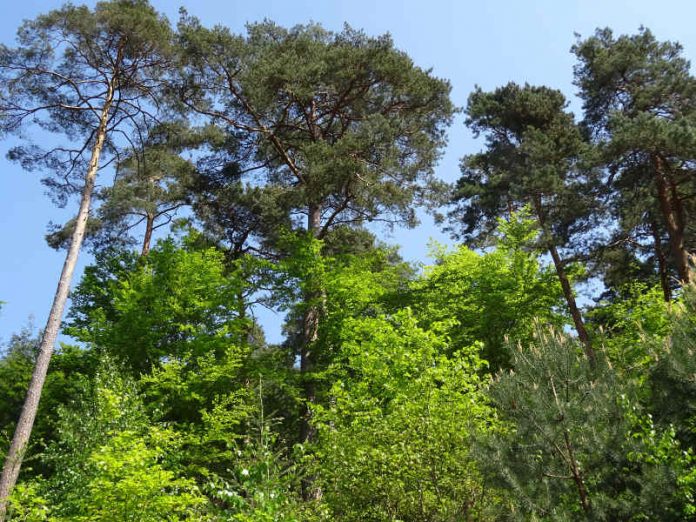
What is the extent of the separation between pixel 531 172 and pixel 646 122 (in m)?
2.85

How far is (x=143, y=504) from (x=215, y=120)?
40.4ft

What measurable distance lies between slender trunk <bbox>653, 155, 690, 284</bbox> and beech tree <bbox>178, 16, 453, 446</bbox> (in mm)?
5857

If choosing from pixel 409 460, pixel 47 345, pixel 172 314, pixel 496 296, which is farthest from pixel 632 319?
pixel 47 345

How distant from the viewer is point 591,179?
15.6 meters

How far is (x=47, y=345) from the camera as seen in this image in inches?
479

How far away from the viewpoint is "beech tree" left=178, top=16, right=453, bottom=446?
15852 mm

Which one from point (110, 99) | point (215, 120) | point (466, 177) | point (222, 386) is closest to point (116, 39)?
point (110, 99)

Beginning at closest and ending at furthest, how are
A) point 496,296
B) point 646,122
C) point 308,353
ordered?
point 646,122
point 308,353
point 496,296

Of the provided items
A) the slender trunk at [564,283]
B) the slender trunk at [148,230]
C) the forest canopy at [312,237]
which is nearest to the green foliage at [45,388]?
the forest canopy at [312,237]

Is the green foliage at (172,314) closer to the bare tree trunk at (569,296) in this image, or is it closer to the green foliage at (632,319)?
the bare tree trunk at (569,296)

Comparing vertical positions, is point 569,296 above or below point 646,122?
below

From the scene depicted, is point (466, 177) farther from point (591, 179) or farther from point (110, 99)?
point (110, 99)

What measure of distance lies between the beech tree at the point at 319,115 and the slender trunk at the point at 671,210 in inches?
231

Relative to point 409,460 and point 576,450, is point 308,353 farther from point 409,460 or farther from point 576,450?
point 576,450
